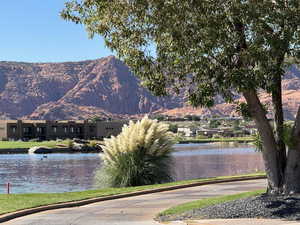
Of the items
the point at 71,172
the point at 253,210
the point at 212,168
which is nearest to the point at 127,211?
the point at 253,210

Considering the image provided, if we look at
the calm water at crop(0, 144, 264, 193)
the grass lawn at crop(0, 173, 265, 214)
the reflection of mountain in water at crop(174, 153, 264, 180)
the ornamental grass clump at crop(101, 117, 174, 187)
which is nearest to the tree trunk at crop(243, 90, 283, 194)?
the grass lawn at crop(0, 173, 265, 214)

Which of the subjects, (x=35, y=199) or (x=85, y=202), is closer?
(x=85, y=202)

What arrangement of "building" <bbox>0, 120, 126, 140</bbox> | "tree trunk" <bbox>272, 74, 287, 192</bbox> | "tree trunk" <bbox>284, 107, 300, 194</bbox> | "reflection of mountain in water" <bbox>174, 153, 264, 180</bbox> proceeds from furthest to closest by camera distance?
1. "building" <bbox>0, 120, 126, 140</bbox>
2. "reflection of mountain in water" <bbox>174, 153, 264, 180</bbox>
3. "tree trunk" <bbox>272, 74, 287, 192</bbox>
4. "tree trunk" <bbox>284, 107, 300, 194</bbox>

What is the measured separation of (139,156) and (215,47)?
1181cm

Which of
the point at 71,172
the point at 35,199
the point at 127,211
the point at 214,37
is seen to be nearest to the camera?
the point at 214,37

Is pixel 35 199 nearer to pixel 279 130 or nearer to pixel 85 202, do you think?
pixel 85 202

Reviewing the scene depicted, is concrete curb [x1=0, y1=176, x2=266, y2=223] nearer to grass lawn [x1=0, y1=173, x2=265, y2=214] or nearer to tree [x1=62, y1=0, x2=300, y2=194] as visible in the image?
grass lawn [x1=0, y1=173, x2=265, y2=214]

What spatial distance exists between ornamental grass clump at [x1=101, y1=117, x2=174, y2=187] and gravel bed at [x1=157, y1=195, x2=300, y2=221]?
1001 cm

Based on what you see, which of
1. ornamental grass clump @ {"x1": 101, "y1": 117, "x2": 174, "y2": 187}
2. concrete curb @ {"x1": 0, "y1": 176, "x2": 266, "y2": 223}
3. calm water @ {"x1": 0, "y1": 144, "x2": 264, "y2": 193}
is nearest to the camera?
concrete curb @ {"x1": 0, "y1": 176, "x2": 266, "y2": 223}

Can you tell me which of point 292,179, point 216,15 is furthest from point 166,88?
point 292,179

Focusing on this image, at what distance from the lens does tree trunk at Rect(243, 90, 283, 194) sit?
15.1 meters

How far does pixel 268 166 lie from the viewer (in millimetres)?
15273

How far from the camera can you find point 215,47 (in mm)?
13828

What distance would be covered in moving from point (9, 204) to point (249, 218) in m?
8.08
